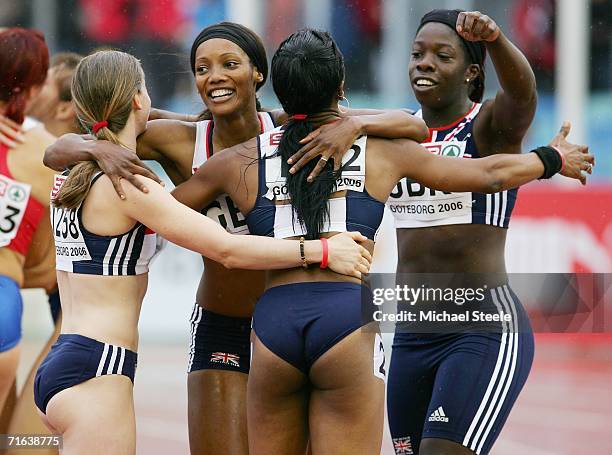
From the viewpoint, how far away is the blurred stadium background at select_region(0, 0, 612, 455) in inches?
412

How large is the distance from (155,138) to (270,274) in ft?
3.31

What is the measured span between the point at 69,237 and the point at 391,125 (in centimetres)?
128

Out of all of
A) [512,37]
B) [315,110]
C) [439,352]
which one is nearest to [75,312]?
[315,110]

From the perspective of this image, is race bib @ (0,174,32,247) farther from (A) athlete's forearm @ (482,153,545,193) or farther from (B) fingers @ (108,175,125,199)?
(A) athlete's forearm @ (482,153,545,193)

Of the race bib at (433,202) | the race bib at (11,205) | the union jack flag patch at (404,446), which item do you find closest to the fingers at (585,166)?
the race bib at (433,202)

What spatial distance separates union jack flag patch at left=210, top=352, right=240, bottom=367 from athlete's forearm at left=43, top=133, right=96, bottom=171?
1.19 metres

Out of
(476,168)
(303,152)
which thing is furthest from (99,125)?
(476,168)

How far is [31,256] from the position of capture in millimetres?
5844

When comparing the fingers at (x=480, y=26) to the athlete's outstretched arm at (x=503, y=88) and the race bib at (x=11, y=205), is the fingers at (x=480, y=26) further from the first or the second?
the race bib at (x=11, y=205)

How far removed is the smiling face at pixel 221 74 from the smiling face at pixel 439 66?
0.81m

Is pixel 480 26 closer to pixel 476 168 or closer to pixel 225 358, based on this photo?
pixel 476 168

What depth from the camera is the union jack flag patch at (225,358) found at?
5.07 meters

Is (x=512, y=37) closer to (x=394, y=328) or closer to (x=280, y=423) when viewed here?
(x=394, y=328)

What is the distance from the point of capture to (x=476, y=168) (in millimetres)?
4328
